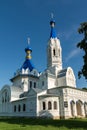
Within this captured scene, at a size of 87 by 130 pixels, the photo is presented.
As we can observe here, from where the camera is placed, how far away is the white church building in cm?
3369

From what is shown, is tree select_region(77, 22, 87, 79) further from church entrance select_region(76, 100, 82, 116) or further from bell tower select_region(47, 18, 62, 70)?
bell tower select_region(47, 18, 62, 70)

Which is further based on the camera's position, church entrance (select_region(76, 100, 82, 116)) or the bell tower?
the bell tower

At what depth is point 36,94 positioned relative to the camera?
34906 mm

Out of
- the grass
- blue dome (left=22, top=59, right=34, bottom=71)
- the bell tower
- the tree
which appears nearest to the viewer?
the grass

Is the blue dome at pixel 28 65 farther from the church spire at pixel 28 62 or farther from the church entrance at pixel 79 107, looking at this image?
the church entrance at pixel 79 107

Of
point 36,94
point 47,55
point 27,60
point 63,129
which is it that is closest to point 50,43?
point 47,55

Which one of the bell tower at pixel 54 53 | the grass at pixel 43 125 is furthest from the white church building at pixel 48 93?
the grass at pixel 43 125

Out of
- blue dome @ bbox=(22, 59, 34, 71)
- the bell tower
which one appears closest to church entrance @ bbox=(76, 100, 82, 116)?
the bell tower

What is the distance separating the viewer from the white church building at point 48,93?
3369 cm

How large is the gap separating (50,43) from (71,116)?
60.2 ft

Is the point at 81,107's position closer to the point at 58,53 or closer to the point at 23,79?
the point at 58,53

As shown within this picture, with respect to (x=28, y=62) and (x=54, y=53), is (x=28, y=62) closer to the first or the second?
(x=28, y=62)

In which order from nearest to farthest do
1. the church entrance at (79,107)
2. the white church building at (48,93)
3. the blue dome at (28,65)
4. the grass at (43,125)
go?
the grass at (43,125)
the white church building at (48,93)
the church entrance at (79,107)
the blue dome at (28,65)

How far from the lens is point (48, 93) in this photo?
37.0 metres
